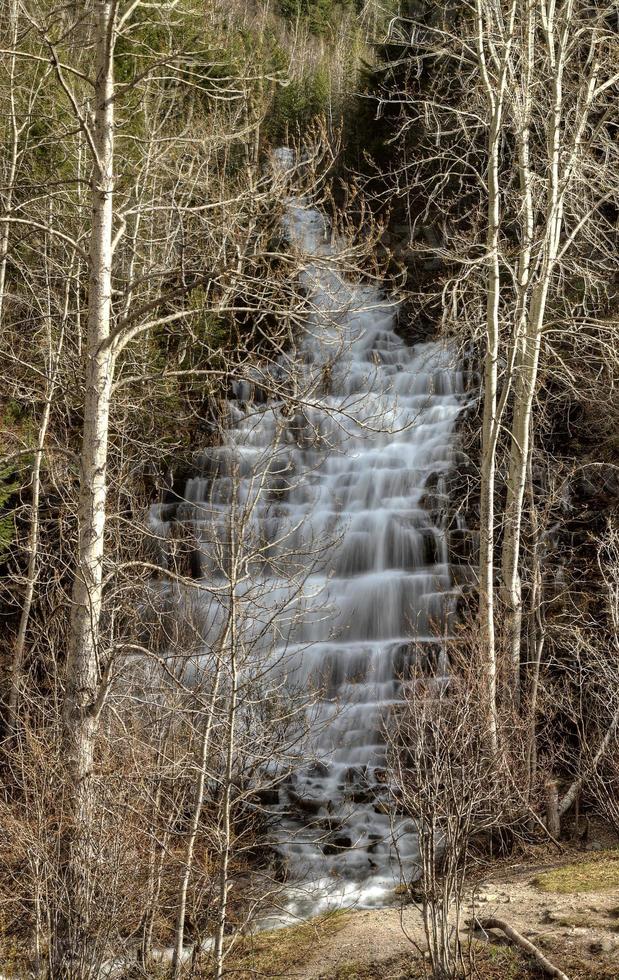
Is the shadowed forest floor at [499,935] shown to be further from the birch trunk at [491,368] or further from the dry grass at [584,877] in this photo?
the birch trunk at [491,368]

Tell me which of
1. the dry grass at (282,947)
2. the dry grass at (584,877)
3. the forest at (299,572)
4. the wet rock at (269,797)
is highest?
the forest at (299,572)

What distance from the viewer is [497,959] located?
17.7 ft

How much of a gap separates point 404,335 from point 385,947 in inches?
546

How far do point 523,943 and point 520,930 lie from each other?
44 centimetres

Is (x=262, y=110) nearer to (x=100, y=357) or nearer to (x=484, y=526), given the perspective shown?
(x=100, y=357)

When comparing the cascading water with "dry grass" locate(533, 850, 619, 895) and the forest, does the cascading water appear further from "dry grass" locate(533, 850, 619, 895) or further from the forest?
"dry grass" locate(533, 850, 619, 895)

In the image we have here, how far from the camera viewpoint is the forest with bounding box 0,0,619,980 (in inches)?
212

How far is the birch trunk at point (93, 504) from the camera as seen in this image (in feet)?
18.2

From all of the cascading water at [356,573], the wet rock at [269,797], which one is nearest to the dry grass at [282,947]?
the cascading water at [356,573]

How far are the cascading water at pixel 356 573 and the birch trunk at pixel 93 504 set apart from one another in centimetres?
151

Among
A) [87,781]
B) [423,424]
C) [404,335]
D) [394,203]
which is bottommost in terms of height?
[87,781]

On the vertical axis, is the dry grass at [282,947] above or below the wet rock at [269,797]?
above

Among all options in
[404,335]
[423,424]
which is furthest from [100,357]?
[404,335]

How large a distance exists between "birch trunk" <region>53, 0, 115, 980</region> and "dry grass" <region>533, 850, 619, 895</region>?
13.3 ft
